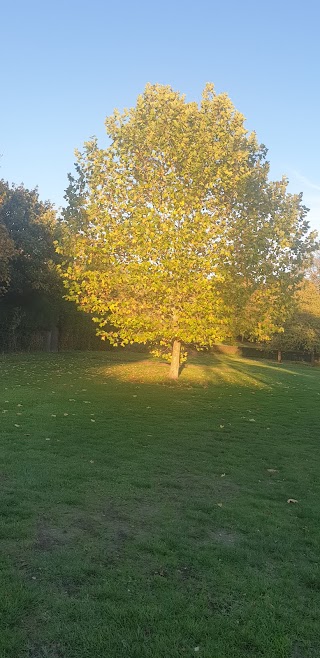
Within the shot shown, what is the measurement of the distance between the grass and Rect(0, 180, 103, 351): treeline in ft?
58.2

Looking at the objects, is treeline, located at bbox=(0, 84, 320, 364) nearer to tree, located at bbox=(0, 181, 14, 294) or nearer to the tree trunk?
the tree trunk

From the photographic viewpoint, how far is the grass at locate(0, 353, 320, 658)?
350 centimetres

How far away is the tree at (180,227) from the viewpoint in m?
16.5

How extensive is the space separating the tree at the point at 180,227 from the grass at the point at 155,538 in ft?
19.4

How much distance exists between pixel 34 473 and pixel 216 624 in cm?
411

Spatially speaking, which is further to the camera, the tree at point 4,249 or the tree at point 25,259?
the tree at point 25,259

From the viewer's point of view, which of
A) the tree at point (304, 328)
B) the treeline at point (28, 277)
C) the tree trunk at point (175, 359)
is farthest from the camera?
the tree at point (304, 328)

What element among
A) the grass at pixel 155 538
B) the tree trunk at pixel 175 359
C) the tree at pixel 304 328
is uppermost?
the tree at pixel 304 328

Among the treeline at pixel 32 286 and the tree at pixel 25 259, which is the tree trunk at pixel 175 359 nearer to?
the treeline at pixel 32 286

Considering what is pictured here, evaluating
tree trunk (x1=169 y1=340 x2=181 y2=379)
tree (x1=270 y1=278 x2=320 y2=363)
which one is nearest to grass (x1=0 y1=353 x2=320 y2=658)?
tree trunk (x1=169 y1=340 x2=181 y2=379)

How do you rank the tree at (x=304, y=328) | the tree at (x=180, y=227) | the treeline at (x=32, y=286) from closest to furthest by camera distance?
the tree at (x=180, y=227)
the treeline at (x=32, y=286)
the tree at (x=304, y=328)

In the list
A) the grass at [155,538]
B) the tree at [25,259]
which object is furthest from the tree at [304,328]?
the grass at [155,538]

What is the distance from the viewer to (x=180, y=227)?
17125mm

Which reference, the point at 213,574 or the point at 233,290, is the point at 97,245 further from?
the point at 213,574
